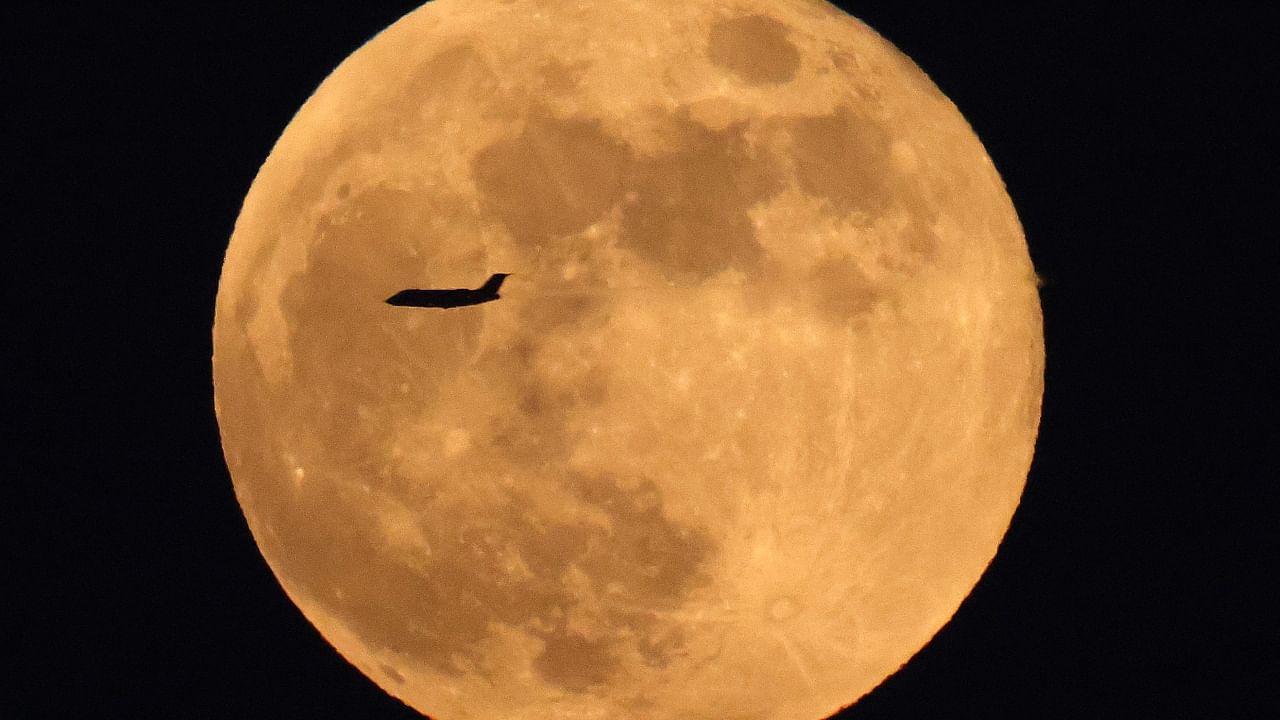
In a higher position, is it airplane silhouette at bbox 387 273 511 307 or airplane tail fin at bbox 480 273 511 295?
airplane tail fin at bbox 480 273 511 295

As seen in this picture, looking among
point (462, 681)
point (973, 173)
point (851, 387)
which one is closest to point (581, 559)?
point (462, 681)

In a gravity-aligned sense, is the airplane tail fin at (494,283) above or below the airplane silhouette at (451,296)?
above

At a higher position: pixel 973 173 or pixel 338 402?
pixel 973 173

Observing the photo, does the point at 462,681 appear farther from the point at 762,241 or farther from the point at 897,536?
the point at 762,241

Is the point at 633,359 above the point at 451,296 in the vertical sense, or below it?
below

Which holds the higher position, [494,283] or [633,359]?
[494,283]

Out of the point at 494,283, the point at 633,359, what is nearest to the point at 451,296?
the point at 494,283

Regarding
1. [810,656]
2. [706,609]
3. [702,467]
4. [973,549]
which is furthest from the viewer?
[973,549]

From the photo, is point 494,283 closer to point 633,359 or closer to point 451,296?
point 451,296
